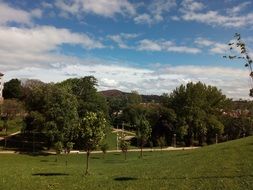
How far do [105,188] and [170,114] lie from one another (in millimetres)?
110474

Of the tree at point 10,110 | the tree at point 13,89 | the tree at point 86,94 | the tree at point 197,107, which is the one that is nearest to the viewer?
the tree at point 86,94

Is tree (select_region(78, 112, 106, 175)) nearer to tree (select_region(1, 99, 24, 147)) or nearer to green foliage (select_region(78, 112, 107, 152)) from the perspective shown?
green foliage (select_region(78, 112, 107, 152))

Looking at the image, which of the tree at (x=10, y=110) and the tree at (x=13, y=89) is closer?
the tree at (x=10, y=110)

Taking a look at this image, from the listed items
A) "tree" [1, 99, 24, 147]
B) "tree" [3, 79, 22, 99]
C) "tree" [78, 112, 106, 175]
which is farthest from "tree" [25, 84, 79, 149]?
"tree" [3, 79, 22, 99]

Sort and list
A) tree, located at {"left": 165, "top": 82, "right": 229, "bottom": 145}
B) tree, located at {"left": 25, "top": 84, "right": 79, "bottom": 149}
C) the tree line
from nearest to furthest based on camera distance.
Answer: tree, located at {"left": 25, "top": 84, "right": 79, "bottom": 149} → the tree line → tree, located at {"left": 165, "top": 82, "right": 229, "bottom": 145}

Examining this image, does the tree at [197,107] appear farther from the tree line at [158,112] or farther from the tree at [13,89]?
the tree at [13,89]

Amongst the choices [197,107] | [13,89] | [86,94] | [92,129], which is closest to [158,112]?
[197,107]

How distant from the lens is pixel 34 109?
10800 centimetres

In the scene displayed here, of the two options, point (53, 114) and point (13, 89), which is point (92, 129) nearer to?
point (53, 114)

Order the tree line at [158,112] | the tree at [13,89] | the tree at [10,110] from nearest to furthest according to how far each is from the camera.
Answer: the tree line at [158,112] < the tree at [10,110] < the tree at [13,89]

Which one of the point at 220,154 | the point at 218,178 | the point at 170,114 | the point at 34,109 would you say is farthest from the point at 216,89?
the point at 218,178

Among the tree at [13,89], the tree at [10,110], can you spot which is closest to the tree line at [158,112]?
the tree at [13,89]

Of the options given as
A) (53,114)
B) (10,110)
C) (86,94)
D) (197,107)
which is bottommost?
(53,114)

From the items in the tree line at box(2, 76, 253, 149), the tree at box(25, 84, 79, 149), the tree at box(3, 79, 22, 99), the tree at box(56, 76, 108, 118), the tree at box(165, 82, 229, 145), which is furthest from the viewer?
the tree at box(3, 79, 22, 99)
